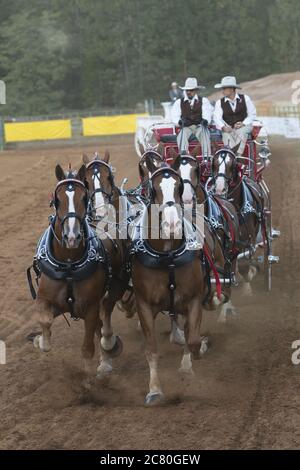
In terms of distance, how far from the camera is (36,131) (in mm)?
34719

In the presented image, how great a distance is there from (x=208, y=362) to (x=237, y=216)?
7.62ft

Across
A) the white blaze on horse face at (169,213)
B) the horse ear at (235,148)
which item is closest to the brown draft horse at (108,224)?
the white blaze on horse face at (169,213)

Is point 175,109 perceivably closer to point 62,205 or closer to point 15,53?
point 62,205

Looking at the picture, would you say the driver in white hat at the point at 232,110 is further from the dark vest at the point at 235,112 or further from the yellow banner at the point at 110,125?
the yellow banner at the point at 110,125

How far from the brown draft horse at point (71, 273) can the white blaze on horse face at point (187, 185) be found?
91cm

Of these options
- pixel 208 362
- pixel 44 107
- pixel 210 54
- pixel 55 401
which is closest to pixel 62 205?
pixel 55 401

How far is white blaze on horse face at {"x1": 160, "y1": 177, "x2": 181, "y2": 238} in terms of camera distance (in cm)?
595

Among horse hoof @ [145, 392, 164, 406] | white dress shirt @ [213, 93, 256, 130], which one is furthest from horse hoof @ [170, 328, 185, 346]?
white dress shirt @ [213, 93, 256, 130]

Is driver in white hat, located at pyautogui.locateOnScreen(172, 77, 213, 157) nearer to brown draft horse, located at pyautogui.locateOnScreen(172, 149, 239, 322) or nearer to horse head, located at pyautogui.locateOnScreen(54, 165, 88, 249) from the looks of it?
brown draft horse, located at pyautogui.locateOnScreen(172, 149, 239, 322)

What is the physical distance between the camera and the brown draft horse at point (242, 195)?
864 centimetres

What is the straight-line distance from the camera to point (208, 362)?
24.1 ft

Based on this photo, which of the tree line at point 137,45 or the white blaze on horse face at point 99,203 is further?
the tree line at point 137,45

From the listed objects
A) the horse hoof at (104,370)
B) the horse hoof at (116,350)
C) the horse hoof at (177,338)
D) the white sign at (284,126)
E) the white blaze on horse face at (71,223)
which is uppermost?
the white sign at (284,126)

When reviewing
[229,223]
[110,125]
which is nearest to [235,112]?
[229,223]
